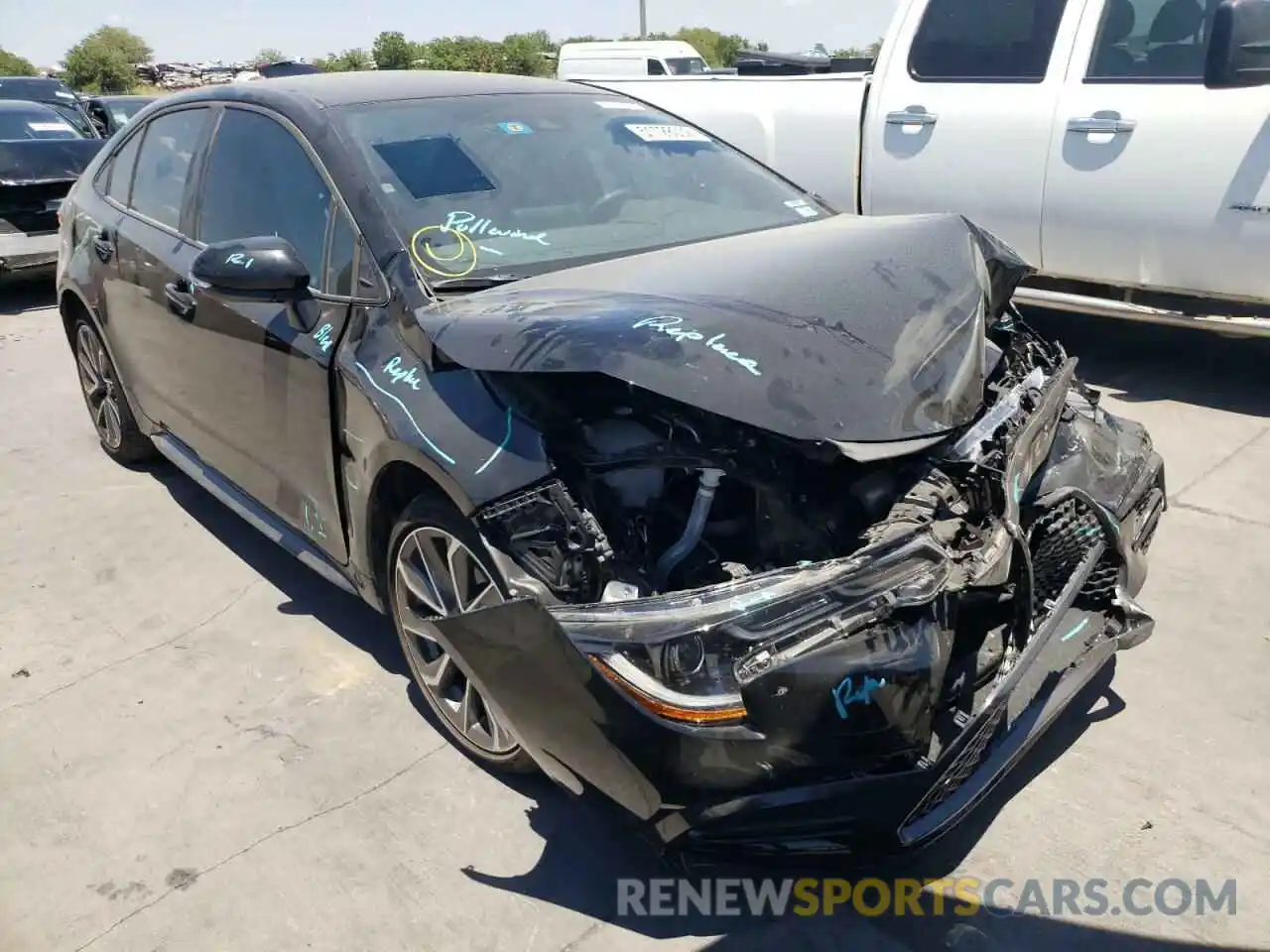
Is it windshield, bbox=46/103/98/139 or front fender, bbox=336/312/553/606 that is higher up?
windshield, bbox=46/103/98/139

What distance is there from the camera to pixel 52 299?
9.65 metres

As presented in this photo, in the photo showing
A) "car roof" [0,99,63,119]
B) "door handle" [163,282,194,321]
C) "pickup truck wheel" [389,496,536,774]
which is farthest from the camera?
"car roof" [0,99,63,119]

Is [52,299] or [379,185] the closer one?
[379,185]

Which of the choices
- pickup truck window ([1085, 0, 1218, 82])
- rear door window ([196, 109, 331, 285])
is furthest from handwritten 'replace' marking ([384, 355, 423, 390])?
pickup truck window ([1085, 0, 1218, 82])

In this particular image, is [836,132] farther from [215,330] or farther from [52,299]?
[52,299]

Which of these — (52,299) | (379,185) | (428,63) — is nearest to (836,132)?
(379,185)

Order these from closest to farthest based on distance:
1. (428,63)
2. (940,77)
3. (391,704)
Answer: (391,704) → (940,77) → (428,63)

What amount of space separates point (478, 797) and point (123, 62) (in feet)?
247

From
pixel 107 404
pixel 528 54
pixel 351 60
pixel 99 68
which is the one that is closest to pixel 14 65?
pixel 99 68

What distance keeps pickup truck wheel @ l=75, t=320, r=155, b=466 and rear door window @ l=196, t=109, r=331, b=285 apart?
1413 millimetres

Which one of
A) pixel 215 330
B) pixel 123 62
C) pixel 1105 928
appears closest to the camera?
pixel 1105 928

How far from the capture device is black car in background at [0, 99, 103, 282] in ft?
29.0

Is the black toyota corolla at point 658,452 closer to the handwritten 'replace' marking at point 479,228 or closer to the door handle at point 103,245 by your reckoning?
the handwritten 'replace' marking at point 479,228

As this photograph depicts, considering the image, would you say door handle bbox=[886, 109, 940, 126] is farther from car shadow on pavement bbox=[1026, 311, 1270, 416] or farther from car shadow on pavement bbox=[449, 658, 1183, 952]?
car shadow on pavement bbox=[449, 658, 1183, 952]
